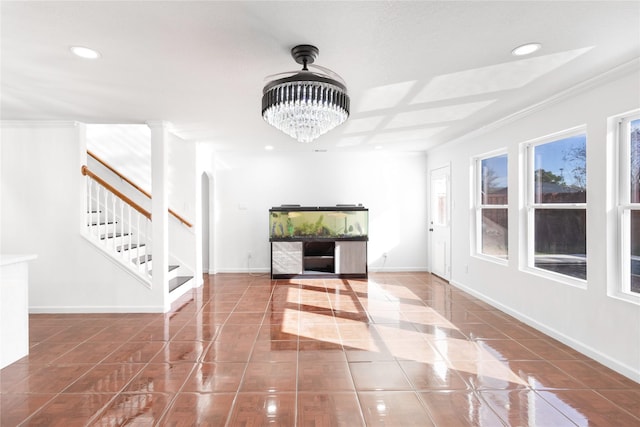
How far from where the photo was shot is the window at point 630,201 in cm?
258

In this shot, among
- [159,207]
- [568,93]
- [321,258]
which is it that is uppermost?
[568,93]

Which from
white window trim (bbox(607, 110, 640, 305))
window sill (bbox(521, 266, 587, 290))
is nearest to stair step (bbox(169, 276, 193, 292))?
window sill (bbox(521, 266, 587, 290))

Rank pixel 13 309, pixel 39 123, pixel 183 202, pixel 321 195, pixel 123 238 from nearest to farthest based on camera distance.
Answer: pixel 13 309 < pixel 39 123 < pixel 123 238 < pixel 183 202 < pixel 321 195

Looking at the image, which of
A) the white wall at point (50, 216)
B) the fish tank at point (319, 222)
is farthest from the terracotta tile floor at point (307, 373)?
the fish tank at point (319, 222)

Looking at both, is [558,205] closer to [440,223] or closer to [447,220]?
[447,220]

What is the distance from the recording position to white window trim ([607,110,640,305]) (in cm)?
262

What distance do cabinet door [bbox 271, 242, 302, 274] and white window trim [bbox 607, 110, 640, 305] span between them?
4222 mm

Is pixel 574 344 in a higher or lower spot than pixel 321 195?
lower

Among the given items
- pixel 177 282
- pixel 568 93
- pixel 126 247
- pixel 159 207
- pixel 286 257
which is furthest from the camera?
pixel 286 257

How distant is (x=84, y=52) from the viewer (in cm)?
226

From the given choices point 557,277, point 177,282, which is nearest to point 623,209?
point 557,277

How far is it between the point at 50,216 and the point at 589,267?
218 inches

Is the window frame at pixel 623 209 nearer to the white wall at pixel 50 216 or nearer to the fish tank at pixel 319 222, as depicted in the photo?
the fish tank at pixel 319 222

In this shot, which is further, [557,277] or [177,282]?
[177,282]
